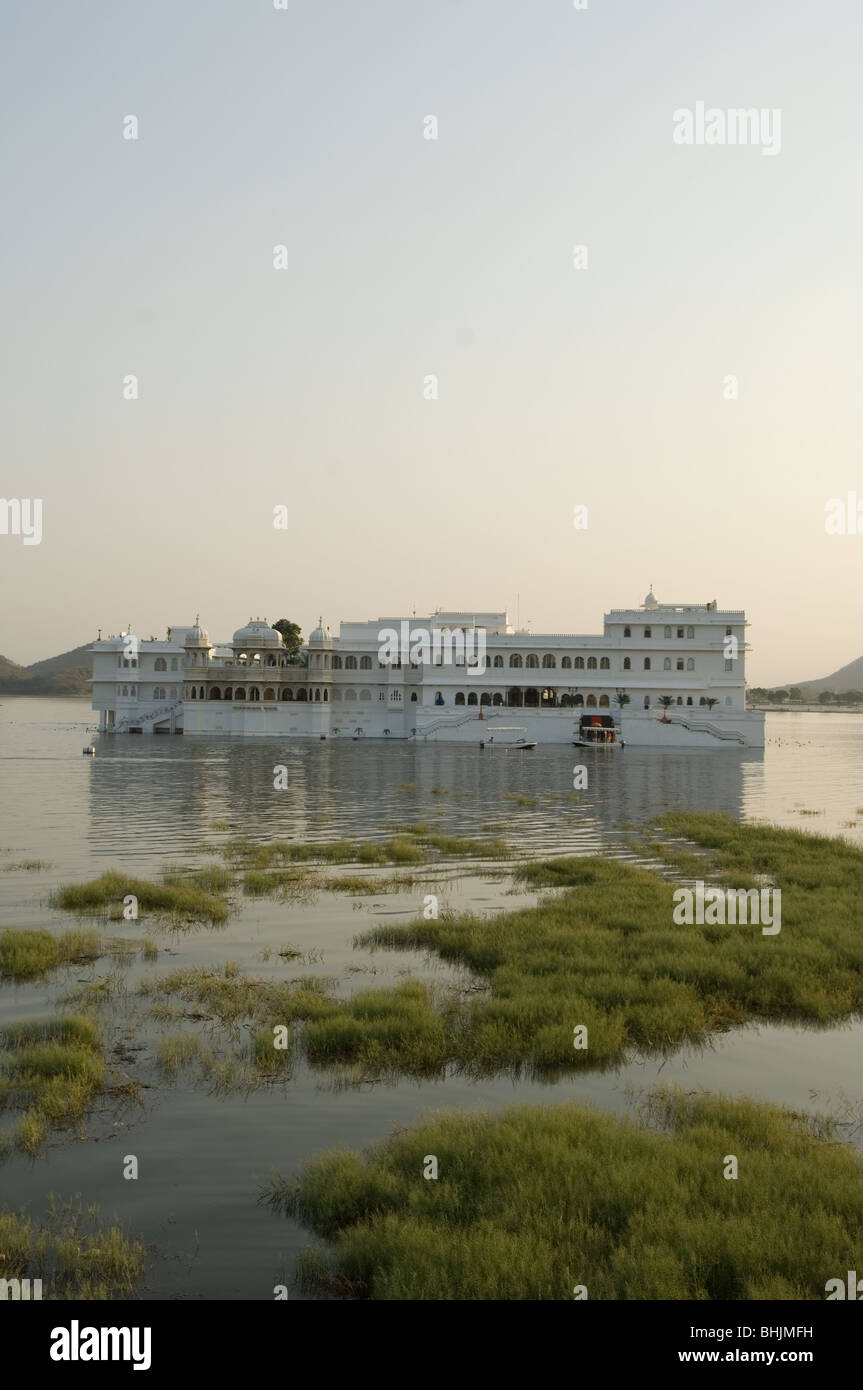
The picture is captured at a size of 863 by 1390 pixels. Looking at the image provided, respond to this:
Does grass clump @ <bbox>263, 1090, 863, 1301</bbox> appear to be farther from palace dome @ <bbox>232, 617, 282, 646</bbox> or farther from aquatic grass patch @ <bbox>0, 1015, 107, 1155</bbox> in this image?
palace dome @ <bbox>232, 617, 282, 646</bbox>

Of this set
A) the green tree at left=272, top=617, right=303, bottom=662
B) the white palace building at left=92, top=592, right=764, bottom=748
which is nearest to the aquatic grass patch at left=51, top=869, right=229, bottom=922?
the white palace building at left=92, top=592, right=764, bottom=748

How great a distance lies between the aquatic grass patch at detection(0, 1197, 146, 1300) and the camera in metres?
6.77

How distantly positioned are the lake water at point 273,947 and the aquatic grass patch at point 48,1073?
0.26m

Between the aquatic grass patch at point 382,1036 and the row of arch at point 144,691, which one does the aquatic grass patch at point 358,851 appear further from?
the row of arch at point 144,691

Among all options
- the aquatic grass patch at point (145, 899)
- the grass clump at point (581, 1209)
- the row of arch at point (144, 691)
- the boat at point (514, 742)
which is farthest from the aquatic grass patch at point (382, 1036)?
the row of arch at point (144, 691)

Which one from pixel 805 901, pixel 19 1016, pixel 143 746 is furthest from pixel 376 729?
pixel 19 1016

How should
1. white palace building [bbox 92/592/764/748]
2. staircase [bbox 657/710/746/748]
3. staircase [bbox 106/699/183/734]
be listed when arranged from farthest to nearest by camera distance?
staircase [bbox 106/699/183/734] < white palace building [bbox 92/592/764/748] < staircase [bbox 657/710/746/748]

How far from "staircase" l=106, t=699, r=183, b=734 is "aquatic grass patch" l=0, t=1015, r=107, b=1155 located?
2953 inches

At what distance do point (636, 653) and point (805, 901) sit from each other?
65432 mm

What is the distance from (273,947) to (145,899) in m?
3.93

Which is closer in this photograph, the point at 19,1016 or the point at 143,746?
the point at 19,1016

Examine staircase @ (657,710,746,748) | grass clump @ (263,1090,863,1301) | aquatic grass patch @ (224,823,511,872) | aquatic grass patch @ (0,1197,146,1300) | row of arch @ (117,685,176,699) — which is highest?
row of arch @ (117,685,176,699)
